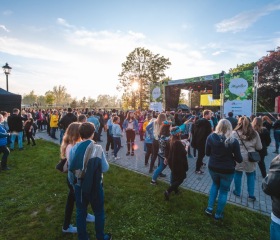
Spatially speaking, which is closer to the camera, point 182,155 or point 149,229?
point 149,229

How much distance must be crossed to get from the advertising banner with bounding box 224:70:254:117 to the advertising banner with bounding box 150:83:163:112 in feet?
25.3

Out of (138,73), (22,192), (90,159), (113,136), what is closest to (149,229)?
(90,159)

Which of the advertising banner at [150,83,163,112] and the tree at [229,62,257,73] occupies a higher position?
the tree at [229,62,257,73]

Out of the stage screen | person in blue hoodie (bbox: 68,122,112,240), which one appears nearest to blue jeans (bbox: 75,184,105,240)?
person in blue hoodie (bbox: 68,122,112,240)

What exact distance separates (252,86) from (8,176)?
1420cm

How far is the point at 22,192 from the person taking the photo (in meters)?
5.04

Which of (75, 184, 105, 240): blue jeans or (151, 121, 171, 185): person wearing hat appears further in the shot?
(151, 121, 171, 185): person wearing hat

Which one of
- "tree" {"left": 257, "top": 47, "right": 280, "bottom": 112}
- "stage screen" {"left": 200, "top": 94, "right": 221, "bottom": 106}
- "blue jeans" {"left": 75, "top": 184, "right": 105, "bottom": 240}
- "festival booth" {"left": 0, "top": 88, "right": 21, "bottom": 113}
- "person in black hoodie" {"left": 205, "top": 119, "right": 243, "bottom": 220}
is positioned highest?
"tree" {"left": 257, "top": 47, "right": 280, "bottom": 112}

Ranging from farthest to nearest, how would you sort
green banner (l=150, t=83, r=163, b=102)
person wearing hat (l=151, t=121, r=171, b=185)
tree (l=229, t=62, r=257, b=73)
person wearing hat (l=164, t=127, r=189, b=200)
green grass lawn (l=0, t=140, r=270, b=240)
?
tree (l=229, t=62, r=257, b=73) → green banner (l=150, t=83, r=163, b=102) → person wearing hat (l=151, t=121, r=171, b=185) → person wearing hat (l=164, t=127, r=189, b=200) → green grass lawn (l=0, t=140, r=270, b=240)

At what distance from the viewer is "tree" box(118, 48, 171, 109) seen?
3847 centimetres

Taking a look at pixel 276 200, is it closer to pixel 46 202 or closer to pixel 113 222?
pixel 113 222

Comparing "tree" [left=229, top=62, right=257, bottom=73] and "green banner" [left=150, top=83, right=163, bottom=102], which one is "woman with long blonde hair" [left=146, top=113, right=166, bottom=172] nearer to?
"green banner" [left=150, top=83, right=163, bottom=102]

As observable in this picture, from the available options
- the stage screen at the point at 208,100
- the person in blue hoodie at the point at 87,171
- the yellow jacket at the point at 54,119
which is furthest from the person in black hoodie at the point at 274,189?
the stage screen at the point at 208,100

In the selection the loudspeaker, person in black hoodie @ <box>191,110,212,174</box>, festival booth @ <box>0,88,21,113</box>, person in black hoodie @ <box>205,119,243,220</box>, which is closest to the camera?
person in black hoodie @ <box>205,119,243,220</box>
